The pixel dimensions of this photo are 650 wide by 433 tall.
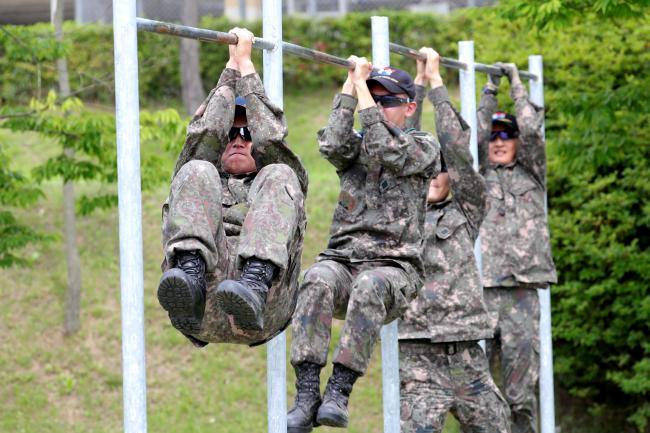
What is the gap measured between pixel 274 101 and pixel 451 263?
186 cm

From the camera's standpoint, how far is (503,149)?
29.8 feet

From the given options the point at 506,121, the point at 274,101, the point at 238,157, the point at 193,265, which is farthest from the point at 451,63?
the point at 193,265

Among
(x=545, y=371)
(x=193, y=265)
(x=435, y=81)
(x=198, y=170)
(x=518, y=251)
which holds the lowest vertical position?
(x=545, y=371)

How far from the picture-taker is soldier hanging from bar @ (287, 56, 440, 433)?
5.89m

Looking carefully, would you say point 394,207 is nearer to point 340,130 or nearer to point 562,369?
point 340,130

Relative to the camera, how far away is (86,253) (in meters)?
14.5

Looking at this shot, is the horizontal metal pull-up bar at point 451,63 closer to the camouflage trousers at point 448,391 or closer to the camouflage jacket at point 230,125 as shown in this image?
the camouflage jacket at point 230,125

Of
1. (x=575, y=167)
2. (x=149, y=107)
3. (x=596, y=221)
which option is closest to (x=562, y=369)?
(x=596, y=221)

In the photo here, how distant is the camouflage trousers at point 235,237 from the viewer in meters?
5.17

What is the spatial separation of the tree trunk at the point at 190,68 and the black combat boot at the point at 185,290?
553 inches

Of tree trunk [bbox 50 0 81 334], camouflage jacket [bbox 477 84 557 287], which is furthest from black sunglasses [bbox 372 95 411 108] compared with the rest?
tree trunk [bbox 50 0 81 334]

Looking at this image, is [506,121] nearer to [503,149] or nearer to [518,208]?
[503,149]

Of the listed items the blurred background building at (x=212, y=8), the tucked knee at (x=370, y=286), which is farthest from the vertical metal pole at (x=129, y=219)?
the blurred background building at (x=212, y=8)

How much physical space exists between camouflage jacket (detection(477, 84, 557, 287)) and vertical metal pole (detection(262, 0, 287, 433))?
2.81m
